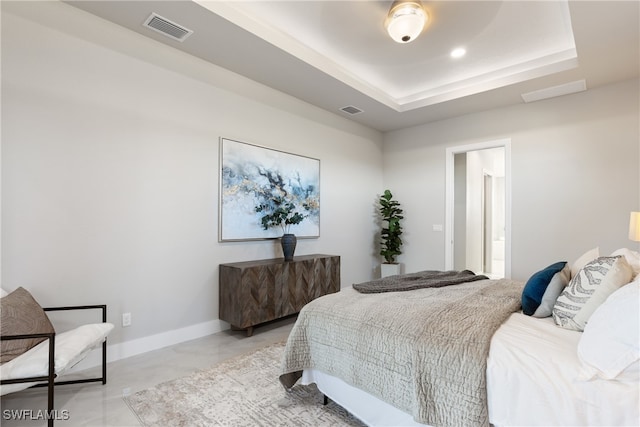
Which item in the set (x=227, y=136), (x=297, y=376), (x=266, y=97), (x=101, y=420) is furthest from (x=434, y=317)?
(x=266, y=97)

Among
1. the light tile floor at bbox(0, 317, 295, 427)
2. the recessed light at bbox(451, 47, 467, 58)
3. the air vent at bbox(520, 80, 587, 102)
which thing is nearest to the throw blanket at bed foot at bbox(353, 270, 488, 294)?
the light tile floor at bbox(0, 317, 295, 427)

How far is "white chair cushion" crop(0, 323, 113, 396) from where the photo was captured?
65.8 inches

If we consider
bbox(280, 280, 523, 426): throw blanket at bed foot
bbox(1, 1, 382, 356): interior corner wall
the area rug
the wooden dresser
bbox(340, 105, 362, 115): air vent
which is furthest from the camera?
bbox(340, 105, 362, 115): air vent

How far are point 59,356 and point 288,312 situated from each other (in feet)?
6.96

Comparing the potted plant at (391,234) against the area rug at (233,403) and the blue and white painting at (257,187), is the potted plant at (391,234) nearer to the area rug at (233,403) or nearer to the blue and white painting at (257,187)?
the blue and white painting at (257,187)

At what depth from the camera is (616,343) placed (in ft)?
3.81

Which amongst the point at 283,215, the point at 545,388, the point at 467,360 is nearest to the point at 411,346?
the point at 467,360

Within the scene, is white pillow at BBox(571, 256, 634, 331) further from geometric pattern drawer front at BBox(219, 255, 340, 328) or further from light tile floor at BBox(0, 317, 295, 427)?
geometric pattern drawer front at BBox(219, 255, 340, 328)

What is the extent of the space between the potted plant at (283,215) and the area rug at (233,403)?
149cm

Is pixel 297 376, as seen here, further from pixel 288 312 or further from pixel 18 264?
pixel 18 264

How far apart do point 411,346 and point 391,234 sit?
3.92 meters

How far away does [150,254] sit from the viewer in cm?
292

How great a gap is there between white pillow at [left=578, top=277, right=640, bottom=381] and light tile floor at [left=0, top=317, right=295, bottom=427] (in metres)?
2.27

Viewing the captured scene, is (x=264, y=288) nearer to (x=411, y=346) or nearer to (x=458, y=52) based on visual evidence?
(x=411, y=346)
